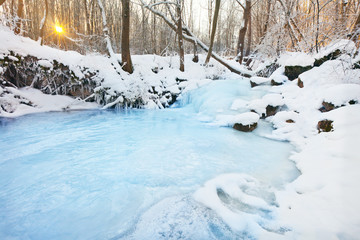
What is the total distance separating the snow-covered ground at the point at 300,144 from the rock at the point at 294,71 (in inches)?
6.4

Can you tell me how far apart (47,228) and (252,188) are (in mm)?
2359

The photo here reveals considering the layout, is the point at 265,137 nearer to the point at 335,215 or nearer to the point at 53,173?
the point at 335,215

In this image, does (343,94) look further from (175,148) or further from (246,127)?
(175,148)

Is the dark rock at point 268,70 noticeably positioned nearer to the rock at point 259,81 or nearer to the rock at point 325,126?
the rock at point 259,81

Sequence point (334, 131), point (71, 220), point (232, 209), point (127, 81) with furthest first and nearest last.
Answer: point (127, 81) < point (334, 131) < point (232, 209) < point (71, 220)

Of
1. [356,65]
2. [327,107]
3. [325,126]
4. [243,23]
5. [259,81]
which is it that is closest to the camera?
[325,126]

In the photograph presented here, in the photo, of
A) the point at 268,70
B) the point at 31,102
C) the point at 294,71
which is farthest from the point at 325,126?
the point at 31,102

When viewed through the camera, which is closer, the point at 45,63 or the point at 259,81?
the point at 45,63

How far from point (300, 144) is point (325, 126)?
1.86 feet

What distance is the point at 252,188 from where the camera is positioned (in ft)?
8.41

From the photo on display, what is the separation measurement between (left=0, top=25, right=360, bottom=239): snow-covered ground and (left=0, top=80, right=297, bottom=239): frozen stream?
0.42 feet

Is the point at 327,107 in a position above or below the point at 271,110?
above

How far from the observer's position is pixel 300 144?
4.00 m

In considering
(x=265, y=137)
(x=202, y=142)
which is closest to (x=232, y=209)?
(x=202, y=142)
